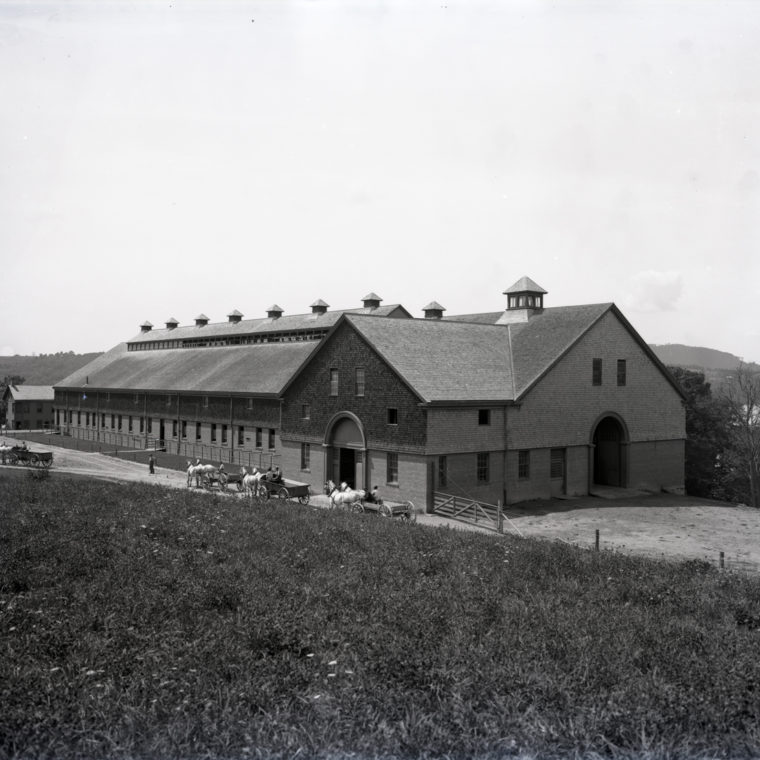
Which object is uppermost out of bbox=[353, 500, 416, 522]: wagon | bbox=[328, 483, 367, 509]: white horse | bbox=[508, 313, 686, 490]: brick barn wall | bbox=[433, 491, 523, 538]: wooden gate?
bbox=[508, 313, 686, 490]: brick barn wall

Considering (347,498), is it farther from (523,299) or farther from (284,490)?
(523,299)

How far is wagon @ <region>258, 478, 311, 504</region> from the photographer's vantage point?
1248 inches

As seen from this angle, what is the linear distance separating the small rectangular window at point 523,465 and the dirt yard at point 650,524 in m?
1.39

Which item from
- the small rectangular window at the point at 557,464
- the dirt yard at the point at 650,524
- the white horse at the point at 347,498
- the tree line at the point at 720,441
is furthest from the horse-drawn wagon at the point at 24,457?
the tree line at the point at 720,441

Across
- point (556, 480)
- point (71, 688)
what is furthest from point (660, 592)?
point (556, 480)

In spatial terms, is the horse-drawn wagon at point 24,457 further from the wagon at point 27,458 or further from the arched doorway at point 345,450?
the arched doorway at point 345,450

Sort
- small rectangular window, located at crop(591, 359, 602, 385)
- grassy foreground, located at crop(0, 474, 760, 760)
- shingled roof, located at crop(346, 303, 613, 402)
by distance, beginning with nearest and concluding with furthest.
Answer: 1. grassy foreground, located at crop(0, 474, 760, 760)
2. shingled roof, located at crop(346, 303, 613, 402)
3. small rectangular window, located at crop(591, 359, 602, 385)

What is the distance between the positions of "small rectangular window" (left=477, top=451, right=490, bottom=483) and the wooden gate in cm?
132

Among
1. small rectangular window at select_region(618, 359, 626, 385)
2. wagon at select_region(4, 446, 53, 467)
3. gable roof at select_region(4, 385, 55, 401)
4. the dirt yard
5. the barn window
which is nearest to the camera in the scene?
the dirt yard

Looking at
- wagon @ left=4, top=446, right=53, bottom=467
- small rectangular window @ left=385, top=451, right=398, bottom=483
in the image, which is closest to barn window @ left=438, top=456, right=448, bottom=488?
small rectangular window @ left=385, top=451, right=398, bottom=483

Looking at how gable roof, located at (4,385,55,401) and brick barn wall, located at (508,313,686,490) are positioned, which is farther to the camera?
gable roof, located at (4,385,55,401)

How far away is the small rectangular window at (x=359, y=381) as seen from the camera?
119ft

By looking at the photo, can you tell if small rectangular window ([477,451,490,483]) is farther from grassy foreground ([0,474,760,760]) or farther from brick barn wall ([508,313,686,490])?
grassy foreground ([0,474,760,760])

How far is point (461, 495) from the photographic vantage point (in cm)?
3388
